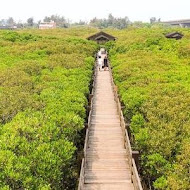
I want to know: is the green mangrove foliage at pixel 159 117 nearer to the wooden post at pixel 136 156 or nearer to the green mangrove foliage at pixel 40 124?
the wooden post at pixel 136 156

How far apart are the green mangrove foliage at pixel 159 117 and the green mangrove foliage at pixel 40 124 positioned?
2.74m

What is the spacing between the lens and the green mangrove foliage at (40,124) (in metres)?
8.77

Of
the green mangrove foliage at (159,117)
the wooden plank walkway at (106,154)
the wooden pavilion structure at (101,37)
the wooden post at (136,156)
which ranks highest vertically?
the wooden pavilion structure at (101,37)

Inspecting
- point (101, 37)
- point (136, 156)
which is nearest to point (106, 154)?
point (136, 156)

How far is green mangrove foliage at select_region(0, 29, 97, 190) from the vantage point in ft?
28.8

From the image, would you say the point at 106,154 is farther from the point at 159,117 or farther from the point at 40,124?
the point at 40,124

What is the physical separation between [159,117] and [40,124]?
5.69 metres

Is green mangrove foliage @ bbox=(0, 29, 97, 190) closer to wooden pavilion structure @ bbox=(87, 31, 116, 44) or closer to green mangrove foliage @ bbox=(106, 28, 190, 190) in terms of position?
green mangrove foliage @ bbox=(106, 28, 190, 190)

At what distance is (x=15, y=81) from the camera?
18.7 m

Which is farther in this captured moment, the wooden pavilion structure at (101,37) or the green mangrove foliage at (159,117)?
the wooden pavilion structure at (101,37)

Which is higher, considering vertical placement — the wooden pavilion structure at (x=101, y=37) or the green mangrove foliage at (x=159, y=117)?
the wooden pavilion structure at (x=101, y=37)

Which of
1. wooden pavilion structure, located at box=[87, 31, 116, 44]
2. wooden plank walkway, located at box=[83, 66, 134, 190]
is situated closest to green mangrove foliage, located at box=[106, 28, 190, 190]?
wooden plank walkway, located at box=[83, 66, 134, 190]

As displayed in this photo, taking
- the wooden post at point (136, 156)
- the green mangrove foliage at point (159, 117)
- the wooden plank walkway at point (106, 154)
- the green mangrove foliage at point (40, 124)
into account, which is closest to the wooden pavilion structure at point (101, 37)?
the green mangrove foliage at point (159, 117)

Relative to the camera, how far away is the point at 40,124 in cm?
1152
